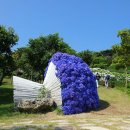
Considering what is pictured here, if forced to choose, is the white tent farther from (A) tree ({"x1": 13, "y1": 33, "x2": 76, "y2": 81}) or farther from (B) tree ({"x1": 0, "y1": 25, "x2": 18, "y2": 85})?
(A) tree ({"x1": 13, "y1": 33, "x2": 76, "y2": 81})

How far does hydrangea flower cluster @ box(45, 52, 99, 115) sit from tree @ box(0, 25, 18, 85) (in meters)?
10.1

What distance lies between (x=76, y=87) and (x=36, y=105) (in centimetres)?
211

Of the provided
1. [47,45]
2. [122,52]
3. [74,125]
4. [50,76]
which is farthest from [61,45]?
[74,125]

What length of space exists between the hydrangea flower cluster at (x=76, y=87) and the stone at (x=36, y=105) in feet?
2.62

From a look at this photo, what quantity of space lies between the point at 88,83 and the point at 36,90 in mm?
2809

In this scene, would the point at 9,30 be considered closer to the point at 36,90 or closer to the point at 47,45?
the point at 47,45

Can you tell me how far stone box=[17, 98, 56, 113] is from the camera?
18.3 metres

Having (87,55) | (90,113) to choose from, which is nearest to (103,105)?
(90,113)

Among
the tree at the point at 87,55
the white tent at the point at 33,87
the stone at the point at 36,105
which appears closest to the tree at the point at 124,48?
the white tent at the point at 33,87

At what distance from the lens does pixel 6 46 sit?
28.9 metres

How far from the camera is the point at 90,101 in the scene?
18.4m

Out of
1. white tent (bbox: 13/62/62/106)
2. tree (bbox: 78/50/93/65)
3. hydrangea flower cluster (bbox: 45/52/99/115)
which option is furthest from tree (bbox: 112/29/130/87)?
tree (bbox: 78/50/93/65)

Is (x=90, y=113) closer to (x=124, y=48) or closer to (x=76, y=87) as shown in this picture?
(x=76, y=87)

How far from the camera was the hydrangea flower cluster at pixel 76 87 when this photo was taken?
1803cm
